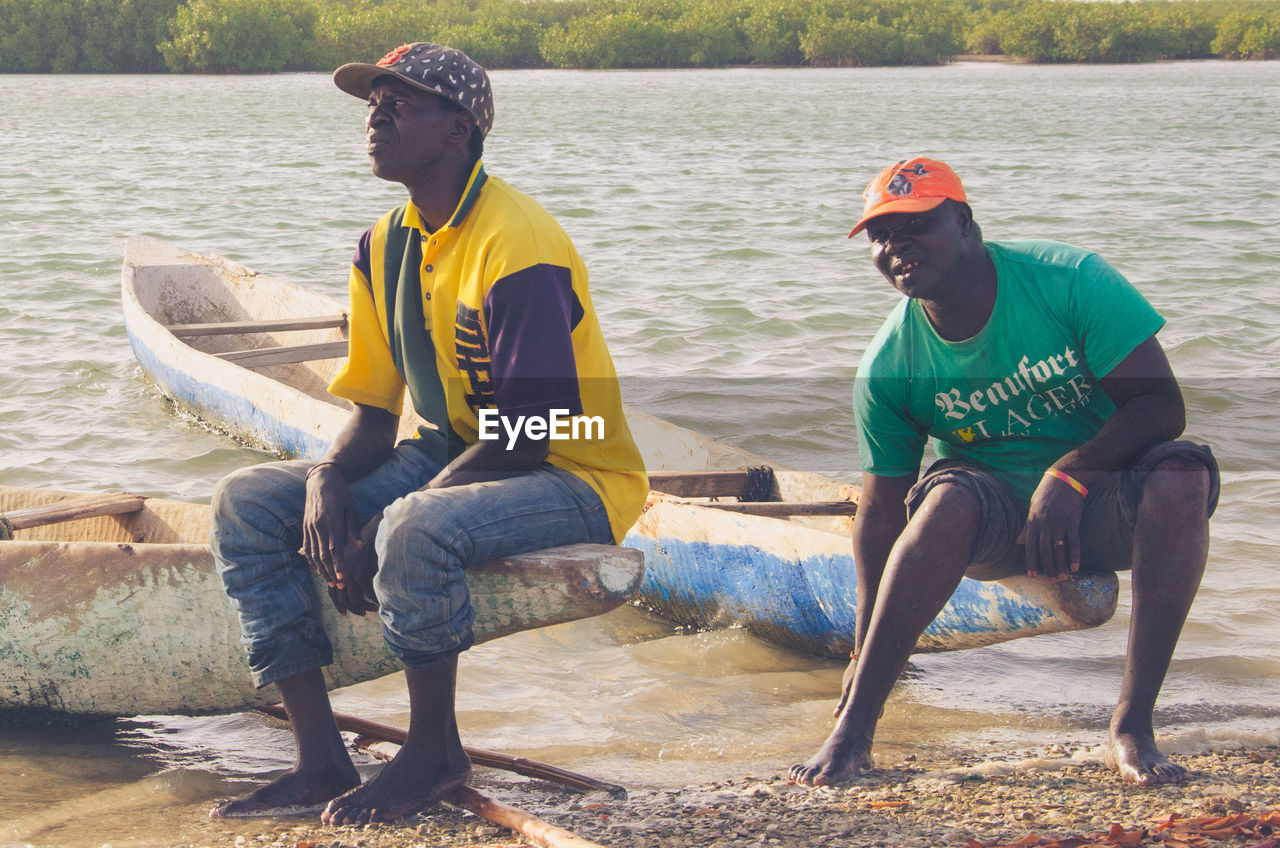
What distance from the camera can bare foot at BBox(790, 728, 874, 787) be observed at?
283 cm

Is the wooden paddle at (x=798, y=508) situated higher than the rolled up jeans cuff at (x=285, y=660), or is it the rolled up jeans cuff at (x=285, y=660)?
the rolled up jeans cuff at (x=285, y=660)

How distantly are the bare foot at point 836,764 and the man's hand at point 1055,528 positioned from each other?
0.56 meters

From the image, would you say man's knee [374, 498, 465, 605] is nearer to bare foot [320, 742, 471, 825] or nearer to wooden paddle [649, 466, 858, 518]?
bare foot [320, 742, 471, 825]

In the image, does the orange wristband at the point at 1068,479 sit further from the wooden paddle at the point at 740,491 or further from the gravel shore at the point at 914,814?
the wooden paddle at the point at 740,491

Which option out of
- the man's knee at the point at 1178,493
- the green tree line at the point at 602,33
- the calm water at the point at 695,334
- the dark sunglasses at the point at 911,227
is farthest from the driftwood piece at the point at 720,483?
the green tree line at the point at 602,33

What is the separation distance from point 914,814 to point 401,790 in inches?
41.6

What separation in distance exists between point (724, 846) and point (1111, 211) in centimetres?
1340

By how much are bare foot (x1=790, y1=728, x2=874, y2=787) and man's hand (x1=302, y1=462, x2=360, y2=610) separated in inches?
42.3

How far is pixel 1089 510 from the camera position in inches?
113

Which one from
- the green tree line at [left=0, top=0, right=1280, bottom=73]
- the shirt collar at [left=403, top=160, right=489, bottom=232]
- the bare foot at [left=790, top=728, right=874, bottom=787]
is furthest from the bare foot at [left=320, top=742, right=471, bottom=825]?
the green tree line at [left=0, top=0, right=1280, bottom=73]

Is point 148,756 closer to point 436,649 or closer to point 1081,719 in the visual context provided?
point 436,649

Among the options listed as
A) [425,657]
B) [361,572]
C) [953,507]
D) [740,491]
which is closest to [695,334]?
[740,491]

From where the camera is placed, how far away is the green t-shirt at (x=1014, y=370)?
9.38 feet

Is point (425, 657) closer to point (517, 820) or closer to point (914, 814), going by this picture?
point (517, 820)
